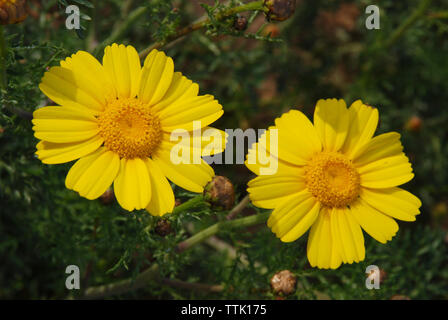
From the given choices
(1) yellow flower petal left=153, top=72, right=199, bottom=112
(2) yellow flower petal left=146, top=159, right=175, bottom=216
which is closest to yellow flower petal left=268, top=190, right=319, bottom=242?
(2) yellow flower petal left=146, top=159, right=175, bottom=216

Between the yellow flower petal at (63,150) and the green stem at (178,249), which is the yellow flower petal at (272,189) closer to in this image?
the green stem at (178,249)

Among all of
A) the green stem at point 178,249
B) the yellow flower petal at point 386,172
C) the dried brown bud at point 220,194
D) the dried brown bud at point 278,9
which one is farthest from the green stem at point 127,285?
the dried brown bud at point 278,9

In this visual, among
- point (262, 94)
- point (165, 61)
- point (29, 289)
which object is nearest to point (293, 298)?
point (165, 61)

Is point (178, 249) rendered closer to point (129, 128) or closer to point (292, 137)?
point (129, 128)

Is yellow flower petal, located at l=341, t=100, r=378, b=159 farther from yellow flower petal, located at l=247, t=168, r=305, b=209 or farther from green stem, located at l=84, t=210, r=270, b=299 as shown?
green stem, located at l=84, t=210, r=270, b=299

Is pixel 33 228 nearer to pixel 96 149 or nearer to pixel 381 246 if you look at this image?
pixel 96 149

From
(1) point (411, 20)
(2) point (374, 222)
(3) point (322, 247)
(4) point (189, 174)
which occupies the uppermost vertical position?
(1) point (411, 20)

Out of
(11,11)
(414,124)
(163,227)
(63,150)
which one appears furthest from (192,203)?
(414,124)
